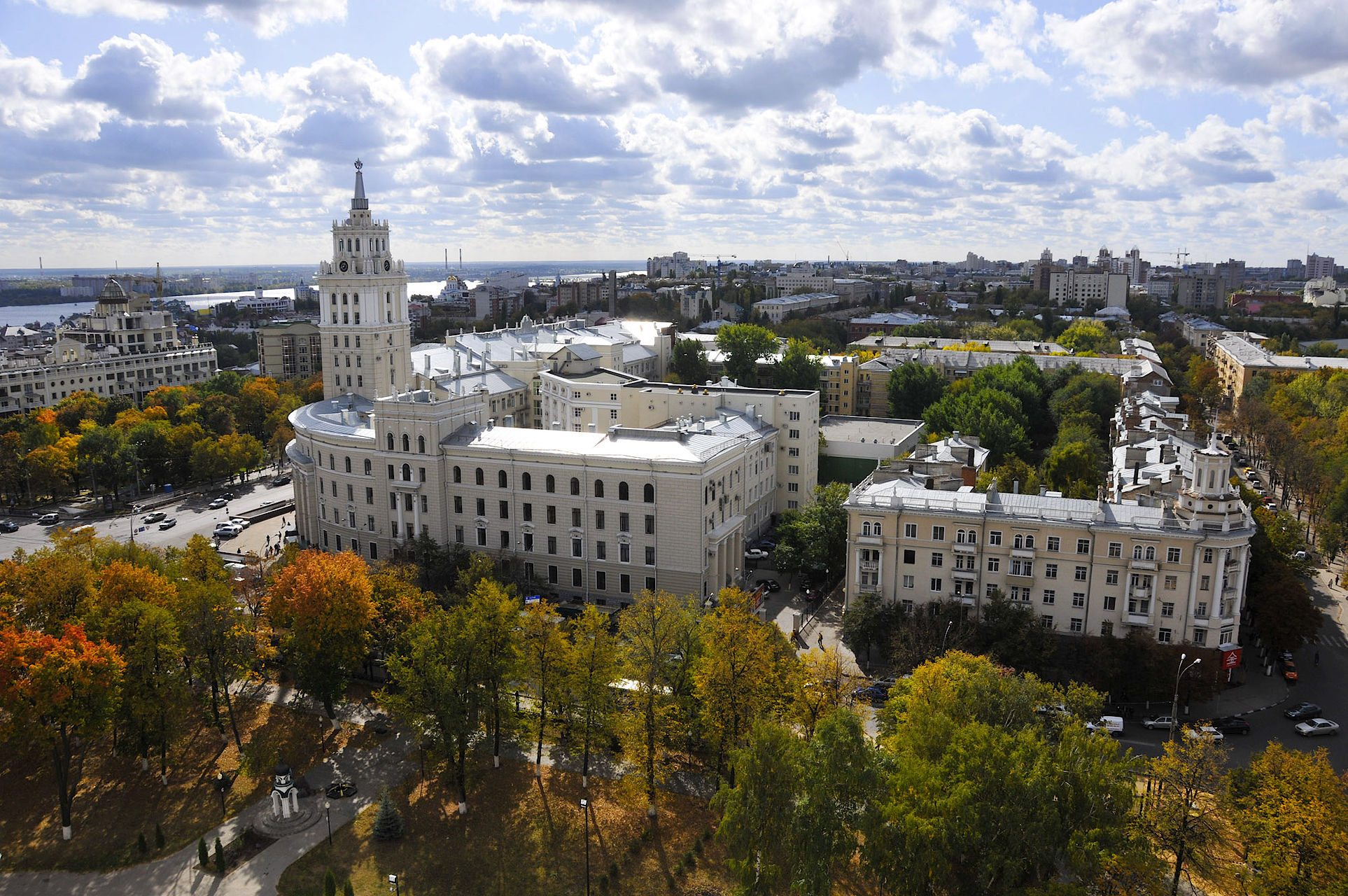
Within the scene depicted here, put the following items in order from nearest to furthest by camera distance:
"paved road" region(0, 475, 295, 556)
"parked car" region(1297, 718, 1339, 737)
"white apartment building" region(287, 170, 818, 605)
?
1. "parked car" region(1297, 718, 1339, 737)
2. "white apartment building" region(287, 170, 818, 605)
3. "paved road" region(0, 475, 295, 556)

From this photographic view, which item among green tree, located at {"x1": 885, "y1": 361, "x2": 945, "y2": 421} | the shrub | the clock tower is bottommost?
the shrub

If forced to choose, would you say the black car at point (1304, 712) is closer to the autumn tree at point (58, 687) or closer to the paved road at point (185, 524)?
the autumn tree at point (58, 687)

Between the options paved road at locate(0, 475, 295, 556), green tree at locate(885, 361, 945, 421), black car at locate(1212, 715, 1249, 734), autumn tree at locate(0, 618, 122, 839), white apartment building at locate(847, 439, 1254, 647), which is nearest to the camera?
autumn tree at locate(0, 618, 122, 839)

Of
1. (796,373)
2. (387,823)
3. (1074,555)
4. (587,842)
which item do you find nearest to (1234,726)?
(1074,555)

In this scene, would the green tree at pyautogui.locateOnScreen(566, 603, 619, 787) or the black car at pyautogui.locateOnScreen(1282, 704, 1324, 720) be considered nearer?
the green tree at pyautogui.locateOnScreen(566, 603, 619, 787)

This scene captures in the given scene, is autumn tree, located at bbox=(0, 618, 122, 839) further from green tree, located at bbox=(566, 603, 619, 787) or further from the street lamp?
the street lamp

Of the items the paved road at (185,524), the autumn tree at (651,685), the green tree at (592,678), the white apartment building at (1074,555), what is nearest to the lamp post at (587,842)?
the green tree at (592,678)

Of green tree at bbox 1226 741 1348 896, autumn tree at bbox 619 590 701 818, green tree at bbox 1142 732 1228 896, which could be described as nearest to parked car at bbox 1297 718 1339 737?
green tree at bbox 1142 732 1228 896

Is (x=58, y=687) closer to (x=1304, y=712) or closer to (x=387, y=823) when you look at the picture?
(x=387, y=823)
